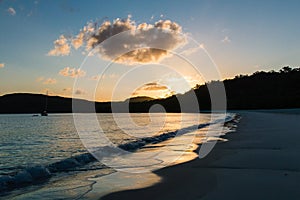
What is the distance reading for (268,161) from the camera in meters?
9.30

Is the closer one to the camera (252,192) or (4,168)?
(252,192)

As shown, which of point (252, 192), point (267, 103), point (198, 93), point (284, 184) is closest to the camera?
point (252, 192)

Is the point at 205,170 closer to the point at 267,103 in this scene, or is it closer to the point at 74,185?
the point at 74,185

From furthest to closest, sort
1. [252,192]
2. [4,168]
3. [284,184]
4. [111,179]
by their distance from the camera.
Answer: [4,168] → [111,179] → [284,184] → [252,192]

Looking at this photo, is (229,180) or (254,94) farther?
(254,94)

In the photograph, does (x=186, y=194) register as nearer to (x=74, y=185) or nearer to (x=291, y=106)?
(x=74, y=185)

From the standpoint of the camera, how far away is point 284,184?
6.24 m

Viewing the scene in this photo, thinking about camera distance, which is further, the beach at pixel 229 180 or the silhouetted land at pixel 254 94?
the silhouetted land at pixel 254 94

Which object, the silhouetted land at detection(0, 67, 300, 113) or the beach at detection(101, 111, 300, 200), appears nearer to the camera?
the beach at detection(101, 111, 300, 200)

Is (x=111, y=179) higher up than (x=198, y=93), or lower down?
lower down

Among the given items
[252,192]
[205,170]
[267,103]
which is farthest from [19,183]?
[267,103]

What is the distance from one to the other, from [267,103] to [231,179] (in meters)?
118

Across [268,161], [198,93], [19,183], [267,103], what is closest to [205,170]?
[268,161]

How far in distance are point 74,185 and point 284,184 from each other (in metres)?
4.86
